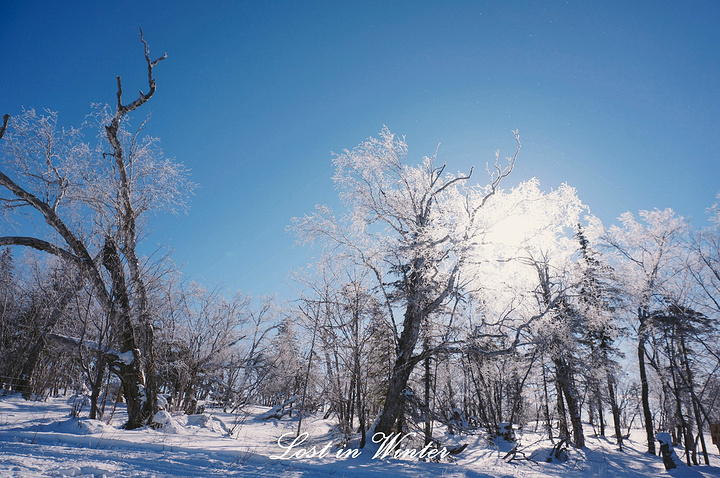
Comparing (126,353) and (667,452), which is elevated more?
(126,353)

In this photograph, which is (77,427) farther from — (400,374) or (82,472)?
(400,374)

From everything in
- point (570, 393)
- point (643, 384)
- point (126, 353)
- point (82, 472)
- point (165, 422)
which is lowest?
point (165, 422)

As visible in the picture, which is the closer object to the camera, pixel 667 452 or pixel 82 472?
pixel 82 472

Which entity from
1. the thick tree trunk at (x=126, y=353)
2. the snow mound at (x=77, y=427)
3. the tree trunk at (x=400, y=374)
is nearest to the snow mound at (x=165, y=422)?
the thick tree trunk at (x=126, y=353)

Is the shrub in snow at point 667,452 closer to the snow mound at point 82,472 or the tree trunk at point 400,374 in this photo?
the tree trunk at point 400,374

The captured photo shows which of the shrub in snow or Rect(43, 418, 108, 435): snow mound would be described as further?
the shrub in snow

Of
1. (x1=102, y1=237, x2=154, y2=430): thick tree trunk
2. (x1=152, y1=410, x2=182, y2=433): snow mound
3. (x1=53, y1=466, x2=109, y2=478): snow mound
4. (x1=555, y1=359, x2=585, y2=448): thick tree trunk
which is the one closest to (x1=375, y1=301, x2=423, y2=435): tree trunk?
(x1=152, y1=410, x2=182, y2=433): snow mound

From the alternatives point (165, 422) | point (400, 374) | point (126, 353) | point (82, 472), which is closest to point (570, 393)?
point (400, 374)

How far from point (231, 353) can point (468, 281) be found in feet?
52.9

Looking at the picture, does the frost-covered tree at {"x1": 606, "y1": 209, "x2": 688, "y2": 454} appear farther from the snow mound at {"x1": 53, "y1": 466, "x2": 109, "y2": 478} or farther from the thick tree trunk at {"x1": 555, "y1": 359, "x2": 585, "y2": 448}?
the snow mound at {"x1": 53, "y1": 466, "x2": 109, "y2": 478}

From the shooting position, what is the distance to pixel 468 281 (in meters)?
9.45

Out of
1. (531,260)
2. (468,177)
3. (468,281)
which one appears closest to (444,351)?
(468,281)

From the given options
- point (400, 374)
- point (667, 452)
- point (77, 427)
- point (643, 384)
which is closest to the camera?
point (77, 427)

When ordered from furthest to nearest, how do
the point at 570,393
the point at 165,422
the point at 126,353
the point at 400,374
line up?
the point at 570,393, the point at 400,374, the point at 126,353, the point at 165,422
